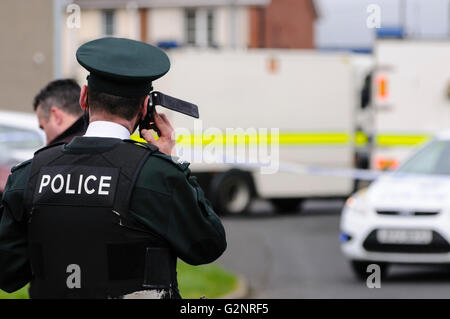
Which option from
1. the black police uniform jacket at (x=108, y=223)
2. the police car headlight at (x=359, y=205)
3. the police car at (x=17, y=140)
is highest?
the black police uniform jacket at (x=108, y=223)

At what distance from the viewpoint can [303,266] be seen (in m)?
14.0

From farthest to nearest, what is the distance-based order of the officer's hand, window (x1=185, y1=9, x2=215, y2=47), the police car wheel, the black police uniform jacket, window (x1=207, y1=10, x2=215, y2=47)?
1. window (x1=207, y1=10, x2=215, y2=47)
2. window (x1=185, y1=9, x2=215, y2=47)
3. the police car wheel
4. the officer's hand
5. the black police uniform jacket

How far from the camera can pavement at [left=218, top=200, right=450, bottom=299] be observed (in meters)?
11.1

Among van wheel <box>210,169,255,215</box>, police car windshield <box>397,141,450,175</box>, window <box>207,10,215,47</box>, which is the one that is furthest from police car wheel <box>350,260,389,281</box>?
window <box>207,10,215,47</box>

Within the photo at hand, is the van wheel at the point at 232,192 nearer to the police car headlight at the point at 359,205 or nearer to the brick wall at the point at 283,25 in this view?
the police car headlight at the point at 359,205

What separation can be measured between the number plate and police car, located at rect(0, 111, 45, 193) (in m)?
4.61

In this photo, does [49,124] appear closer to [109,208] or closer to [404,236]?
[109,208]

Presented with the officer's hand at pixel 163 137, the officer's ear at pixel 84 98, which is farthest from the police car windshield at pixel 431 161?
the officer's ear at pixel 84 98

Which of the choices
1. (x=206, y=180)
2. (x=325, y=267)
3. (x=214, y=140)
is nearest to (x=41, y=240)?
(x=325, y=267)

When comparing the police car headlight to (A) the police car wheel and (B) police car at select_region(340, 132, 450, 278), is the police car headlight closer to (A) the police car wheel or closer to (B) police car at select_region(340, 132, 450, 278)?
(B) police car at select_region(340, 132, 450, 278)

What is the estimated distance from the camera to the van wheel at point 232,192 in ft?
70.3

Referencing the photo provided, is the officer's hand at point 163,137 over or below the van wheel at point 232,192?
over

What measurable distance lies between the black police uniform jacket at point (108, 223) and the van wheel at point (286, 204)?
19.8 metres
